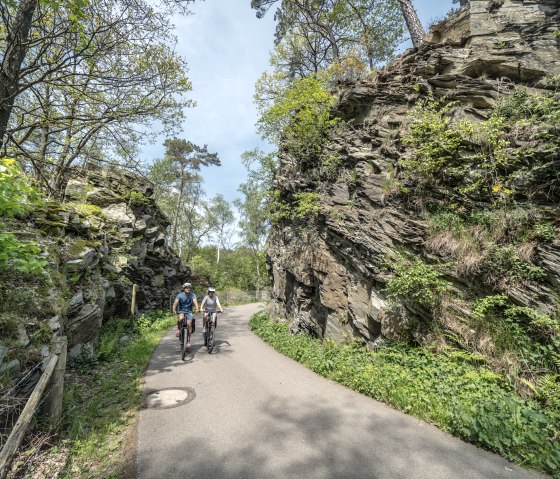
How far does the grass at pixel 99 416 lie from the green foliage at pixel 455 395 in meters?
4.30

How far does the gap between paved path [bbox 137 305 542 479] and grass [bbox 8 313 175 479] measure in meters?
0.31

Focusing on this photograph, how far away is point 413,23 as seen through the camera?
40.9 feet

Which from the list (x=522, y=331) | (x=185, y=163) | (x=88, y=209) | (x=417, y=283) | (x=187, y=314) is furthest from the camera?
(x=185, y=163)

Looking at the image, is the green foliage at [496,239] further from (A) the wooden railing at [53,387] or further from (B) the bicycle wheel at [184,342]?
(A) the wooden railing at [53,387]

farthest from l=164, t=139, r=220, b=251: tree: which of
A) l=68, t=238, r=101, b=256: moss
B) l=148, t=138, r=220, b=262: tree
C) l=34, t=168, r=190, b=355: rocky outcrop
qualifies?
l=68, t=238, r=101, b=256: moss

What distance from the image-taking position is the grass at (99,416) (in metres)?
3.48

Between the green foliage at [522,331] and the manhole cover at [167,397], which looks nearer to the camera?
the green foliage at [522,331]

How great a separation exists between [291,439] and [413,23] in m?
16.1

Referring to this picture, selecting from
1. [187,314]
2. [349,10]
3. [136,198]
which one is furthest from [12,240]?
[349,10]

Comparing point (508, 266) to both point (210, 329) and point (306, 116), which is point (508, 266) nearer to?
point (210, 329)

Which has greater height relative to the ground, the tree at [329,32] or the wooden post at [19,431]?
the tree at [329,32]

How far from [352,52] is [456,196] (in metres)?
15.7

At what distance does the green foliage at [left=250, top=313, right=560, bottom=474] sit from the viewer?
3.61m

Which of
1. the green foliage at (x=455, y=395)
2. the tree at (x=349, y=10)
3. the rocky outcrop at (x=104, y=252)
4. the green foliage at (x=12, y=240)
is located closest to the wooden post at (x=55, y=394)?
the rocky outcrop at (x=104, y=252)
